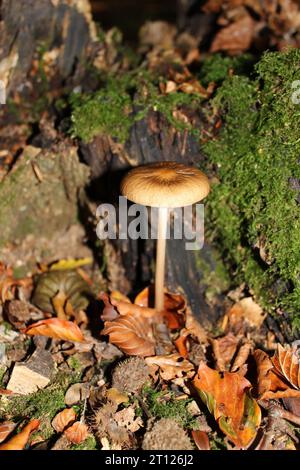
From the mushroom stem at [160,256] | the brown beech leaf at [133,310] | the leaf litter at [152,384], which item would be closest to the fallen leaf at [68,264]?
the leaf litter at [152,384]

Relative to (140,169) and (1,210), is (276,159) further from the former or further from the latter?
(1,210)

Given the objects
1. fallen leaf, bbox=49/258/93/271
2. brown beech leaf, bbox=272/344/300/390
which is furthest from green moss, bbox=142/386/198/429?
fallen leaf, bbox=49/258/93/271

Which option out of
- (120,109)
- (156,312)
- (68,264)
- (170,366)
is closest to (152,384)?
(170,366)

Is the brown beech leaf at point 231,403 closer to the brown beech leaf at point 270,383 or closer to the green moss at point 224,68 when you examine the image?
the brown beech leaf at point 270,383

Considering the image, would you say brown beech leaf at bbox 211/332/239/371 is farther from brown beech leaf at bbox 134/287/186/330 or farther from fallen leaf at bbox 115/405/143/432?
fallen leaf at bbox 115/405/143/432
